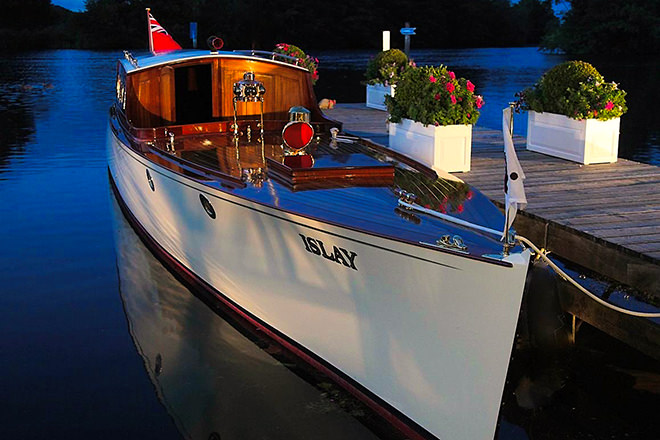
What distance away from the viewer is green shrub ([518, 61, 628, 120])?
1010 cm

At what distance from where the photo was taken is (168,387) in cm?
622

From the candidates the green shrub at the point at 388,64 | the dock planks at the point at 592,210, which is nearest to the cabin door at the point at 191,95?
the dock planks at the point at 592,210

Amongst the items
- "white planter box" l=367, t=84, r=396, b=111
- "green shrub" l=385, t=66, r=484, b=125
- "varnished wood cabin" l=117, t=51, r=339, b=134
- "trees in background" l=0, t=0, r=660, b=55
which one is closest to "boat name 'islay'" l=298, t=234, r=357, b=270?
"varnished wood cabin" l=117, t=51, r=339, b=134

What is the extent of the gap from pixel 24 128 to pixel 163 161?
1419 centimetres

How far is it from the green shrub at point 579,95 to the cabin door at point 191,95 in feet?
15.2

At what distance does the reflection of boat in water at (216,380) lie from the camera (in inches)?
219

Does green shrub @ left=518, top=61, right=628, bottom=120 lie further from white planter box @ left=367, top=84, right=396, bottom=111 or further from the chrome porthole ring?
white planter box @ left=367, top=84, right=396, bottom=111

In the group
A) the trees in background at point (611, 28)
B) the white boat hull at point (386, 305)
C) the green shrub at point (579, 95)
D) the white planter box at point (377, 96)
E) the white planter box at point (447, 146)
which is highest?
the trees in background at point (611, 28)

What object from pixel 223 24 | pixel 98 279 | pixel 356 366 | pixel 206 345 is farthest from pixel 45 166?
pixel 223 24

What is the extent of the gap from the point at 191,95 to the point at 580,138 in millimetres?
5107

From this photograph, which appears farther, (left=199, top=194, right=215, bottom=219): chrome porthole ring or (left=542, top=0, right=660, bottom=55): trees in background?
(left=542, top=0, right=660, bottom=55): trees in background

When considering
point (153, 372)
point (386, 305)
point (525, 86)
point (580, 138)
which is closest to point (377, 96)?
point (580, 138)

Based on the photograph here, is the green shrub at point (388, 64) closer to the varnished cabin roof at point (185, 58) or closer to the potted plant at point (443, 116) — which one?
the potted plant at point (443, 116)

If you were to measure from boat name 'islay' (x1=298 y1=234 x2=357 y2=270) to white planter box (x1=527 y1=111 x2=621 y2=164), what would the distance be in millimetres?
6001
